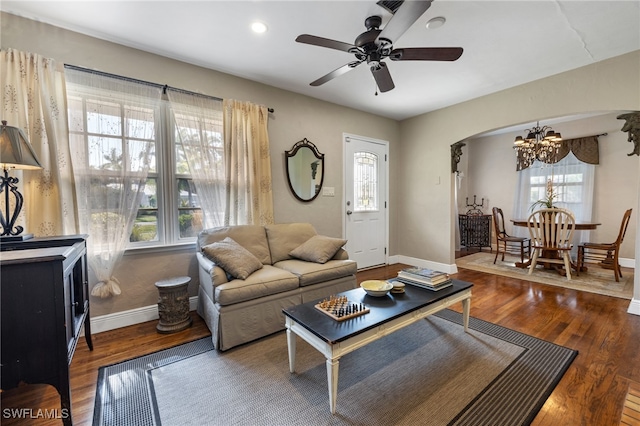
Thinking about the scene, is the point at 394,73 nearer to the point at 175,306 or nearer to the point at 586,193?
the point at 175,306

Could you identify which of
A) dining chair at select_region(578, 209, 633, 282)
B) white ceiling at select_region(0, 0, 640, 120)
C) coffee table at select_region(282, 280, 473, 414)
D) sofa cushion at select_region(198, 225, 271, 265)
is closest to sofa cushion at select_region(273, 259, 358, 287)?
sofa cushion at select_region(198, 225, 271, 265)

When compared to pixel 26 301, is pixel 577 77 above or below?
above

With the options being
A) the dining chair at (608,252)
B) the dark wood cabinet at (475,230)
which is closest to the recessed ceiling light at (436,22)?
the dining chair at (608,252)

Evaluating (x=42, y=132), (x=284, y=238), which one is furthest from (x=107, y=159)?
(x=284, y=238)

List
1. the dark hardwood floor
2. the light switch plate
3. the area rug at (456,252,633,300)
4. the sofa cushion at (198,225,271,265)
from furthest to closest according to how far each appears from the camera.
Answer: the light switch plate < the area rug at (456,252,633,300) < the sofa cushion at (198,225,271,265) < the dark hardwood floor

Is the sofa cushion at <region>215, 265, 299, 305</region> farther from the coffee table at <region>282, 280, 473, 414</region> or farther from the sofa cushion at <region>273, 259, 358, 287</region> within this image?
the coffee table at <region>282, 280, 473, 414</region>

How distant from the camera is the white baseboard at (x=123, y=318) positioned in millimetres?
2387

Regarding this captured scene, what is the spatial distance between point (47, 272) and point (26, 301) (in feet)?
0.49

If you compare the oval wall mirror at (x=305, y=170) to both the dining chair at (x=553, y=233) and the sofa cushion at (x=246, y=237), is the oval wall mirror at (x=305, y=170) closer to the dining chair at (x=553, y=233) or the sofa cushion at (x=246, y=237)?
the sofa cushion at (x=246, y=237)

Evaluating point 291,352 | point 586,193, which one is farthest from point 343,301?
point 586,193

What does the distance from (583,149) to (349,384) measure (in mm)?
6222

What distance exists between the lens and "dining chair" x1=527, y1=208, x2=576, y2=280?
3.81m

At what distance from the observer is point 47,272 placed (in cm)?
127

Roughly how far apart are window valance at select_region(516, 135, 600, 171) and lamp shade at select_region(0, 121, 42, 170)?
7.53m
